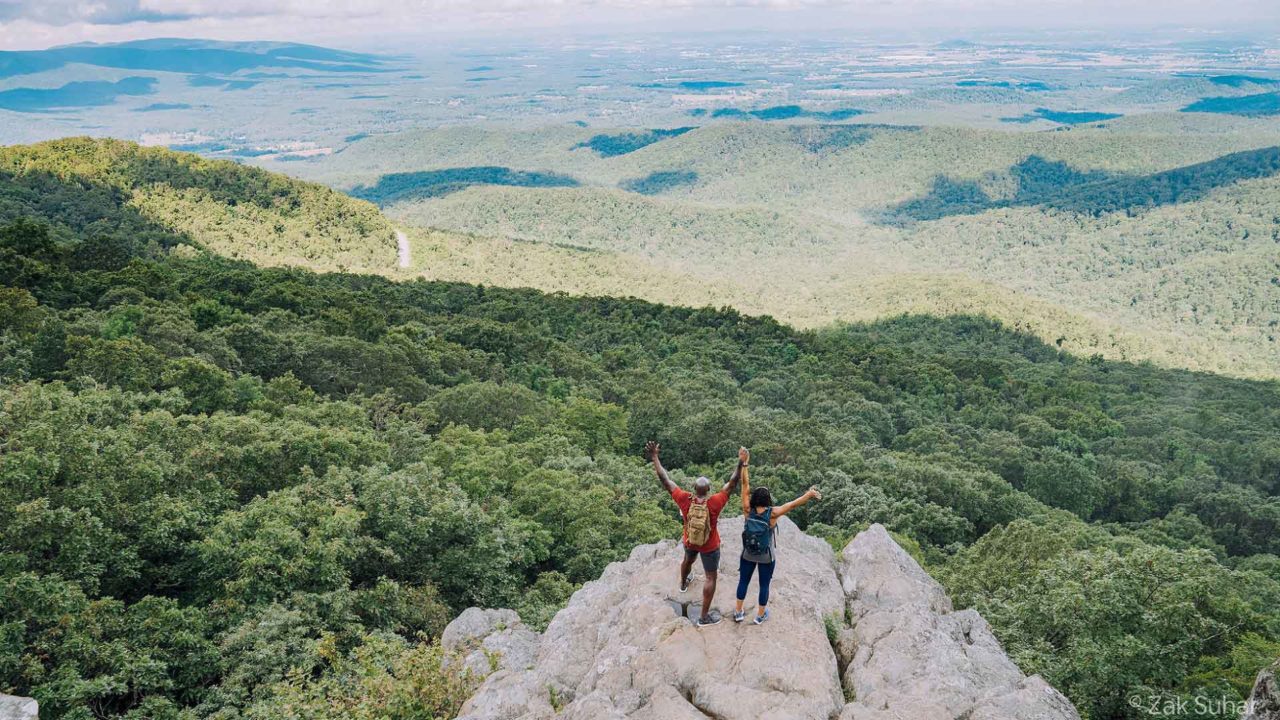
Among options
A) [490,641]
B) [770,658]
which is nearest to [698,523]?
[770,658]

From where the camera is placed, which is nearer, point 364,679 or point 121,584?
point 364,679

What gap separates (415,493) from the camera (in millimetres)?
27781

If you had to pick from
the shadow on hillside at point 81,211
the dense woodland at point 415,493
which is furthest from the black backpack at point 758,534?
the shadow on hillside at point 81,211

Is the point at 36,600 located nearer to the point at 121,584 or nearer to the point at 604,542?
the point at 121,584

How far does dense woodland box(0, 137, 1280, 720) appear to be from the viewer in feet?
61.6

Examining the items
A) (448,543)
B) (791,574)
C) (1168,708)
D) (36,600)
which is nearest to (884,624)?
(791,574)

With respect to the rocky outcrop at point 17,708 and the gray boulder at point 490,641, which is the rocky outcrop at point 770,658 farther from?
the rocky outcrop at point 17,708

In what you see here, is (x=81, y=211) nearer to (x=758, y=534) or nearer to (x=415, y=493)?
(x=415, y=493)

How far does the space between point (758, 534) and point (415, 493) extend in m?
16.7

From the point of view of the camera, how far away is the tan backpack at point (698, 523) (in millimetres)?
15562

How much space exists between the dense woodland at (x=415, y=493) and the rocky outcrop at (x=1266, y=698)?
6.42m

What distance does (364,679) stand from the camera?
54.9 feet

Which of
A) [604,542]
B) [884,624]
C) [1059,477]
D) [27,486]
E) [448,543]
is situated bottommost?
[1059,477]

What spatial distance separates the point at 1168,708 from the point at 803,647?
9.83 meters
